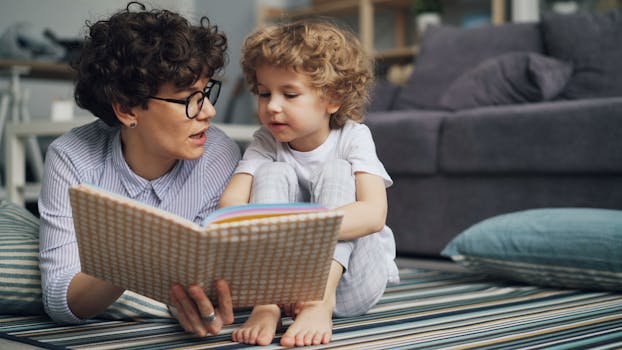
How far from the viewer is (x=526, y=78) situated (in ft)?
8.88

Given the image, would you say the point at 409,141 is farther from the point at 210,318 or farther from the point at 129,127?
the point at 210,318

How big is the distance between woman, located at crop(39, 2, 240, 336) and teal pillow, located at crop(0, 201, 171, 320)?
0.34 ft

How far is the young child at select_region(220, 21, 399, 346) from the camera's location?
128 centimetres

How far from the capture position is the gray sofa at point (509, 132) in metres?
2.21

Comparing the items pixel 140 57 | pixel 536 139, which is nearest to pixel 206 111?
pixel 140 57

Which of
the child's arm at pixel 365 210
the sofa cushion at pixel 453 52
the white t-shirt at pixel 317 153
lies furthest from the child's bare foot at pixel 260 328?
the sofa cushion at pixel 453 52

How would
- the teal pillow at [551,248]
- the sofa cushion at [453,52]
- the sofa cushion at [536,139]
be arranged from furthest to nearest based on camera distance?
1. the sofa cushion at [453,52]
2. the sofa cushion at [536,139]
3. the teal pillow at [551,248]

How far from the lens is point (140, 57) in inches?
50.1

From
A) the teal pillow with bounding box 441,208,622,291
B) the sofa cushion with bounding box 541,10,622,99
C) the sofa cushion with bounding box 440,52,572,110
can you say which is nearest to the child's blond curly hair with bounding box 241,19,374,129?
the teal pillow with bounding box 441,208,622,291

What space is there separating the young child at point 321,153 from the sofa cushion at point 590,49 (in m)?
1.50

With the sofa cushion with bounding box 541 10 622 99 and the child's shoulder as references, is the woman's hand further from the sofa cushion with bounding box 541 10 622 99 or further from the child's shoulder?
the sofa cushion with bounding box 541 10 622 99

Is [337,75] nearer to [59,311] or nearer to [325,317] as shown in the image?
[325,317]

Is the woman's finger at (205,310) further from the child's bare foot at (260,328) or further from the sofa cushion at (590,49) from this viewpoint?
the sofa cushion at (590,49)

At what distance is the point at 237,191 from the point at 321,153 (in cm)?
19
